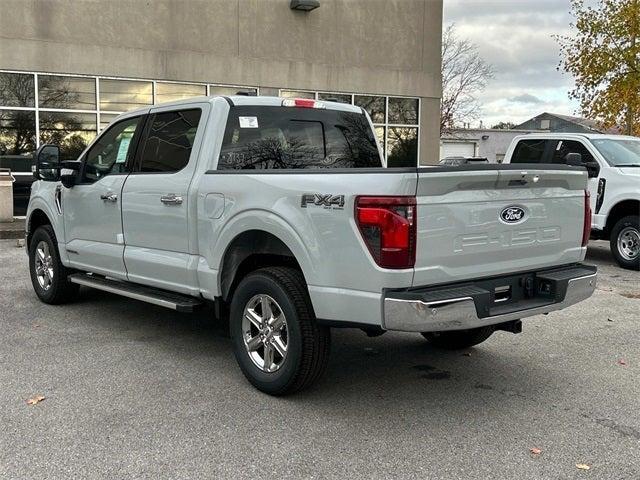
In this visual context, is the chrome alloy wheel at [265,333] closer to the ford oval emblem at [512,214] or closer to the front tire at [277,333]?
the front tire at [277,333]

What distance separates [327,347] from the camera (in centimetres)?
401

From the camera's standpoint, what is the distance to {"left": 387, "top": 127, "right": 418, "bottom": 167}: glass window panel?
61.4ft

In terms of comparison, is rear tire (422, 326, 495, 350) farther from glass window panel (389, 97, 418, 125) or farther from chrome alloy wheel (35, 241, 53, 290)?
glass window panel (389, 97, 418, 125)

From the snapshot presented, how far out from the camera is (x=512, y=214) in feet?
12.8

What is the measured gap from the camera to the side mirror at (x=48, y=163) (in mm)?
6191

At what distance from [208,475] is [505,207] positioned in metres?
2.25

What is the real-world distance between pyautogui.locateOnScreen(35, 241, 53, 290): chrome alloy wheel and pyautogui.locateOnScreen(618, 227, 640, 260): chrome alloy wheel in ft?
26.0

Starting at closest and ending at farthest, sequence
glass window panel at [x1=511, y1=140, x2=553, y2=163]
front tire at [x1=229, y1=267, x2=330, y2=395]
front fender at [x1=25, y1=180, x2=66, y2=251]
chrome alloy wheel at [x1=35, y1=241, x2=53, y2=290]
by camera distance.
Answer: front tire at [x1=229, y1=267, x2=330, y2=395], front fender at [x1=25, y1=180, x2=66, y2=251], chrome alloy wheel at [x1=35, y1=241, x2=53, y2=290], glass window panel at [x1=511, y1=140, x2=553, y2=163]

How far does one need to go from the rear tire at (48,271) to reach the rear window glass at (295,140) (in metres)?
2.82

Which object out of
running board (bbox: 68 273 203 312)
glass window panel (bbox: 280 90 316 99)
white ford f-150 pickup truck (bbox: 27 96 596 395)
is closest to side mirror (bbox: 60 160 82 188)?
white ford f-150 pickup truck (bbox: 27 96 596 395)

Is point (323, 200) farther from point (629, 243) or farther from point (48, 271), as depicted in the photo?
point (629, 243)

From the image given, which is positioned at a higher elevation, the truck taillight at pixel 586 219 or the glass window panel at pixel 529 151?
the glass window panel at pixel 529 151

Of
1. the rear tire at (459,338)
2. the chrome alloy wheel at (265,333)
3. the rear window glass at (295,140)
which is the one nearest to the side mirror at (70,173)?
the rear window glass at (295,140)

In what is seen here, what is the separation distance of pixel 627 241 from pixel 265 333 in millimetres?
7341
